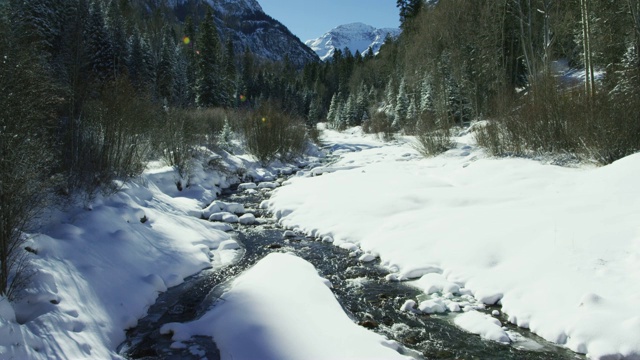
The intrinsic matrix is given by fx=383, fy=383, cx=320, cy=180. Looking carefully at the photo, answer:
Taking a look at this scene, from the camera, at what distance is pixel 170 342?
227 inches

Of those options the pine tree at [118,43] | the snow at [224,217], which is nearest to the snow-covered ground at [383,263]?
the snow at [224,217]

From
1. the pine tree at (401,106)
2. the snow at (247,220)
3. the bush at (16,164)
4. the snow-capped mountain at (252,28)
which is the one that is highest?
the snow-capped mountain at (252,28)

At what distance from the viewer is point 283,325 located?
220 inches

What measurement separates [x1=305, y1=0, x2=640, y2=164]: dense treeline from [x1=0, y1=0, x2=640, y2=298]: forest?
0.26 feet

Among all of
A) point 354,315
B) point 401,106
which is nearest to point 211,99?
point 401,106

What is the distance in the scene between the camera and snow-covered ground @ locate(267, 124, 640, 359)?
5395mm

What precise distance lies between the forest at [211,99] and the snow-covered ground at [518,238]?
2.16 meters

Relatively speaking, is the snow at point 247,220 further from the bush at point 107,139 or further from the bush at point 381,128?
the bush at point 381,128

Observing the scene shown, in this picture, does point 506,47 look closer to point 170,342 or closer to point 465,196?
point 465,196

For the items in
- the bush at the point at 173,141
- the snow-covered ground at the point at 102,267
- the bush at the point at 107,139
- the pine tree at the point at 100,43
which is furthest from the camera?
the pine tree at the point at 100,43

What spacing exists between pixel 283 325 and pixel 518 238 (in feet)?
16.5

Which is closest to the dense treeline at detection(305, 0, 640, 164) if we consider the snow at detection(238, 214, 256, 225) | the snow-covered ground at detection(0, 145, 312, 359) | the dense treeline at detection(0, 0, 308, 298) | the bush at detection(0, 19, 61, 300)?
the snow at detection(238, 214, 256, 225)

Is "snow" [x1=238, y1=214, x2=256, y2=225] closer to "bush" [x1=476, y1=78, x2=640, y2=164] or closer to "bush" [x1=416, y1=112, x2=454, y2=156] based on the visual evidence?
"bush" [x1=476, y1=78, x2=640, y2=164]

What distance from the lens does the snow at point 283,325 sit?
16.4 ft
